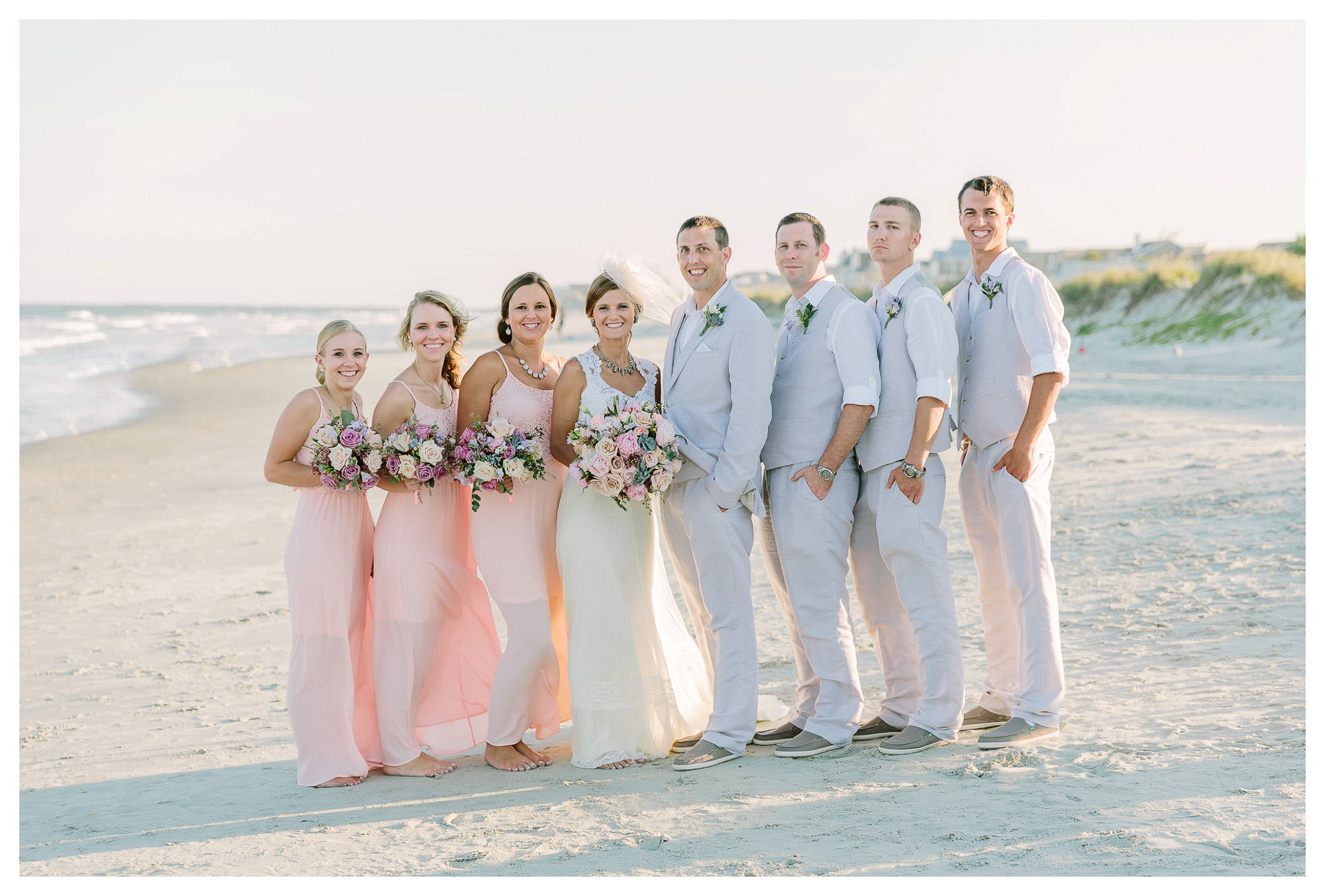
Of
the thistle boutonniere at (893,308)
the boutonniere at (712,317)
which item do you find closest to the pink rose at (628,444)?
the boutonniere at (712,317)

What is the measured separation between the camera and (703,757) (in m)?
5.74

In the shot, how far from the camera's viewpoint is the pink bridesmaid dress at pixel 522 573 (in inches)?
235

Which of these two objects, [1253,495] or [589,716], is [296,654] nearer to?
[589,716]

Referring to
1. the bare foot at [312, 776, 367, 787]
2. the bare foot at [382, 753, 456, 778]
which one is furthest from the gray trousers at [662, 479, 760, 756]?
the bare foot at [312, 776, 367, 787]

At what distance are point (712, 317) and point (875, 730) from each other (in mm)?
2359

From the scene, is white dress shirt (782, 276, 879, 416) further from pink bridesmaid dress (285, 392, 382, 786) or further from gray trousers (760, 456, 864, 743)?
pink bridesmaid dress (285, 392, 382, 786)

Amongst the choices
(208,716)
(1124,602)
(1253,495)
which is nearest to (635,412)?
(208,716)

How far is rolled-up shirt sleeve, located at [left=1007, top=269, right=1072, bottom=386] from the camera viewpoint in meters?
5.69

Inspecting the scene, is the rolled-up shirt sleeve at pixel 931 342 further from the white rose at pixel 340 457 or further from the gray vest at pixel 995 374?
the white rose at pixel 340 457

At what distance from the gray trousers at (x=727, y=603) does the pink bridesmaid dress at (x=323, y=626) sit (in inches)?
70.3

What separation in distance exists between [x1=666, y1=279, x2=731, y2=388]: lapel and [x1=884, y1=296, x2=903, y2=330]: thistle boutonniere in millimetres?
850

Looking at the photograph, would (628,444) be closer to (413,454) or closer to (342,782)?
(413,454)

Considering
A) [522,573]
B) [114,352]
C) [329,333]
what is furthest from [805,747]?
[114,352]

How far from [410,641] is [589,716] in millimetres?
1038
